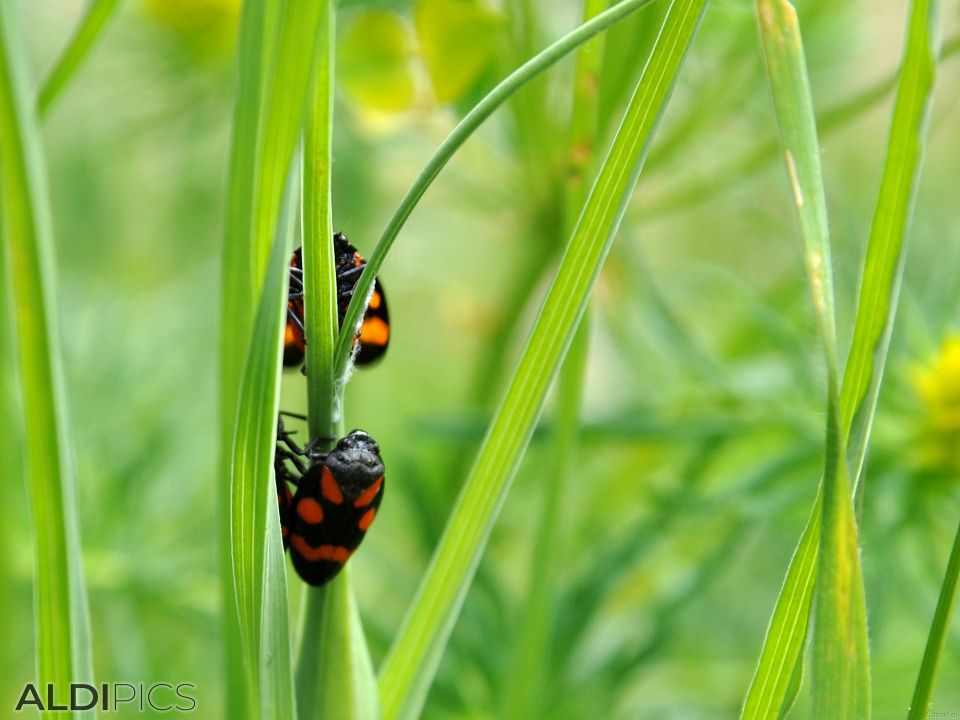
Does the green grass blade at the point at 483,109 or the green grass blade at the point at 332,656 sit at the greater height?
the green grass blade at the point at 483,109

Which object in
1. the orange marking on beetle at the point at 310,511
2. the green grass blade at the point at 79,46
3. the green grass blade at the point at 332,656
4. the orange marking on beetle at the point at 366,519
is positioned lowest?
the green grass blade at the point at 332,656

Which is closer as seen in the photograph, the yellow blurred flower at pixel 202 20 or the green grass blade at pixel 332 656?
the green grass blade at pixel 332 656

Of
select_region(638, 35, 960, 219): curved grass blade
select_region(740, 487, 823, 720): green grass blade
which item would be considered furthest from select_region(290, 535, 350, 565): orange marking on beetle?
select_region(638, 35, 960, 219): curved grass blade

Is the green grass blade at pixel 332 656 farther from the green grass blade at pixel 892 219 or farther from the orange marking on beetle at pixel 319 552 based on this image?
the green grass blade at pixel 892 219

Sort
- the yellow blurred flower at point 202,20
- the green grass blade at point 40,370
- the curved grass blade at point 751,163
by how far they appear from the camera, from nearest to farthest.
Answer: the green grass blade at point 40,370, the curved grass blade at point 751,163, the yellow blurred flower at point 202,20

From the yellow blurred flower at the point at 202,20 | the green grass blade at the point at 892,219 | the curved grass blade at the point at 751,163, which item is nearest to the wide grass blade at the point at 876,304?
the green grass blade at the point at 892,219

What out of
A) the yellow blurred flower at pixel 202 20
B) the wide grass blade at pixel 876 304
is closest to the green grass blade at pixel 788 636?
the wide grass blade at pixel 876 304

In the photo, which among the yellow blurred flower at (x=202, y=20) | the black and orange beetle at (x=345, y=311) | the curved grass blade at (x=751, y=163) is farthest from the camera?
the yellow blurred flower at (x=202, y=20)

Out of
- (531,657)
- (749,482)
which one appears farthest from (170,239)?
(531,657)

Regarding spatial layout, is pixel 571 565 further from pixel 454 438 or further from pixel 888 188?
pixel 888 188

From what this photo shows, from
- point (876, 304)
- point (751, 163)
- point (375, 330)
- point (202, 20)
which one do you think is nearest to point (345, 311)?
point (375, 330)
